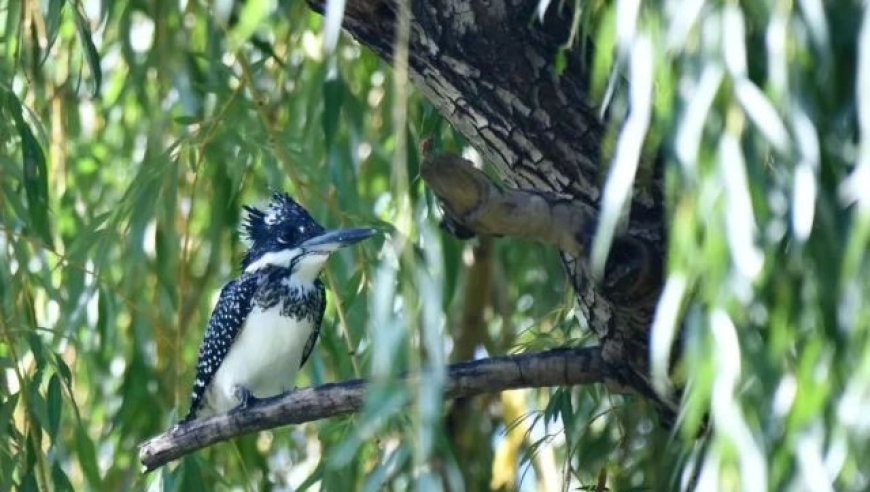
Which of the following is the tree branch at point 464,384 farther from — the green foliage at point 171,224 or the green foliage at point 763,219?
the green foliage at point 763,219

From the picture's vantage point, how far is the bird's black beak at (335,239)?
242cm

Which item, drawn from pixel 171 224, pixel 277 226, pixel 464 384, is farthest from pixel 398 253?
pixel 277 226

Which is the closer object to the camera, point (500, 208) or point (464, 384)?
point (500, 208)

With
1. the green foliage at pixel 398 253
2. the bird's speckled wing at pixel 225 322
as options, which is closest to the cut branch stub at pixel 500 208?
the green foliage at pixel 398 253

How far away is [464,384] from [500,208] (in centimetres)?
40

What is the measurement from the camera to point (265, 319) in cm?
298

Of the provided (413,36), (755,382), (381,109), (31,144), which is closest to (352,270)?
(381,109)

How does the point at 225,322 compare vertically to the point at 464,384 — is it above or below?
above

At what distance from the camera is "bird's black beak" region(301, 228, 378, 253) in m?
2.42

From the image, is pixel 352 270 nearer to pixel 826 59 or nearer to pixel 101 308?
pixel 101 308

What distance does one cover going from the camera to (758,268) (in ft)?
4.73

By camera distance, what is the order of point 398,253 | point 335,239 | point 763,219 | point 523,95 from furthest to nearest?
point 335,239, point 523,95, point 398,253, point 763,219

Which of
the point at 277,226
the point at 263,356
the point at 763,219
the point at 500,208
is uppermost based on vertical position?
the point at 277,226

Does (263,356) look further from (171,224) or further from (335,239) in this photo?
(335,239)
